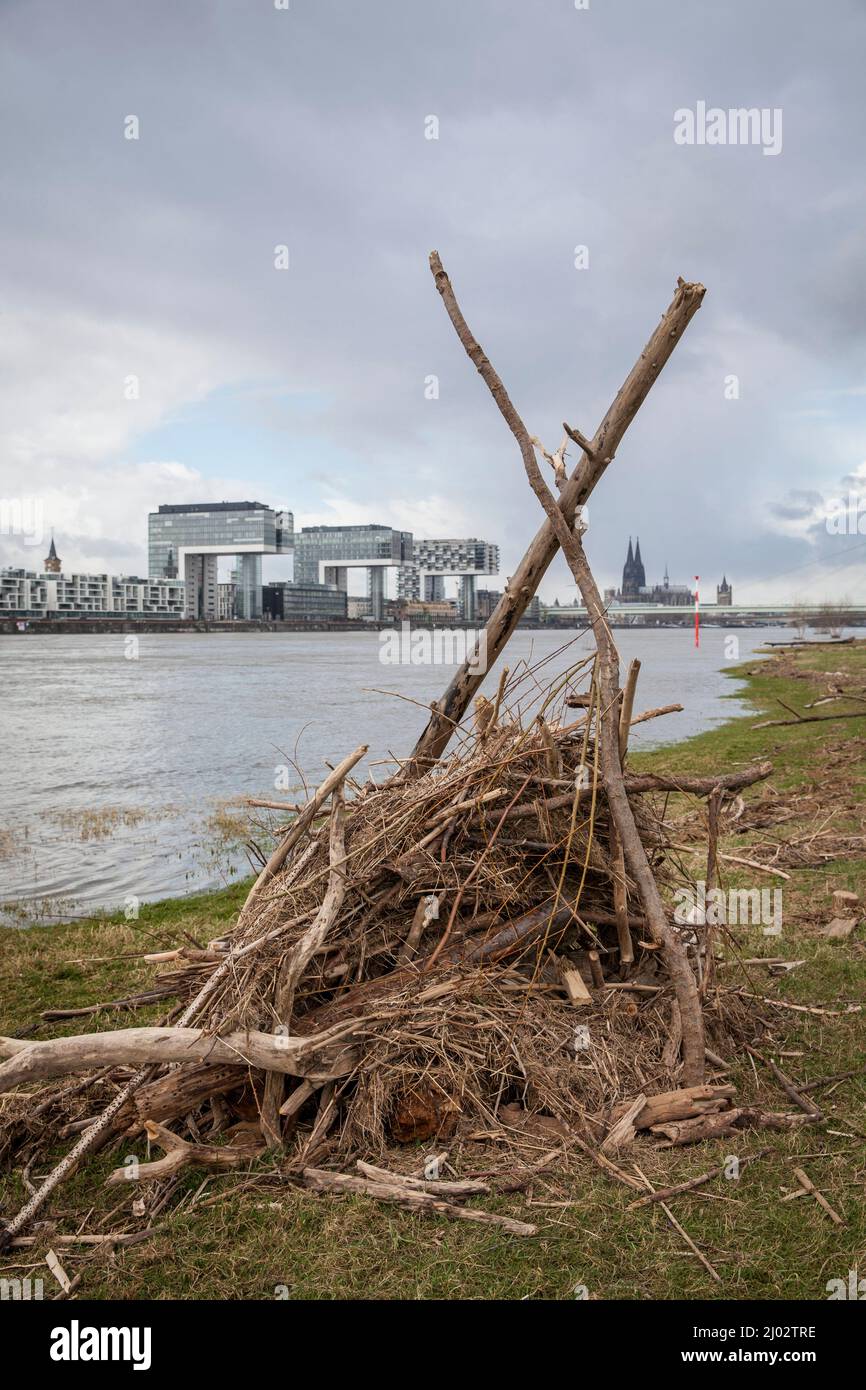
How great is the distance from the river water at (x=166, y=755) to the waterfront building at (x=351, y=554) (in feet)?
334

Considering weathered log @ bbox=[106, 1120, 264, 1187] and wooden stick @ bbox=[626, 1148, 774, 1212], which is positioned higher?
wooden stick @ bbox=[626, 1148, 774, 1212]

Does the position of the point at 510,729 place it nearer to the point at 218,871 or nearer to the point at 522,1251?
the point at 522,1251

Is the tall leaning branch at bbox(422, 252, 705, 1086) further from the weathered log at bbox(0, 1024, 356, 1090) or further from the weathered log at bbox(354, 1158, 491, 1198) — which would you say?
the weathered log at bbox(0, 1024, 356, 1090)

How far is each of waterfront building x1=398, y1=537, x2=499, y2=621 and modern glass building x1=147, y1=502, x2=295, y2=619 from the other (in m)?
30.1

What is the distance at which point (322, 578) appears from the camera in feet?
619

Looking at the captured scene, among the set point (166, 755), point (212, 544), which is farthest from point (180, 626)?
point (166, 755)

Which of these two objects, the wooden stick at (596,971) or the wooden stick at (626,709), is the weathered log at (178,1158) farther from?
the wooden stick at (626,709)

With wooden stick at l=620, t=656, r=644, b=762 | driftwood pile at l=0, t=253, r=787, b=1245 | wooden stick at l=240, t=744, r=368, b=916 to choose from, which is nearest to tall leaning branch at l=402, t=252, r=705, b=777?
driftwood pile at l=0, t=253, r=787, b=1245

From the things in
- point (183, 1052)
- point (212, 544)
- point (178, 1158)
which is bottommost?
point (178, 1158)

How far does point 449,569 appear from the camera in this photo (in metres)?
140

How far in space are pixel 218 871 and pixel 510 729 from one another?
29.6ft

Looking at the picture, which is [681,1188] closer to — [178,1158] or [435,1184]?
[435,1184]

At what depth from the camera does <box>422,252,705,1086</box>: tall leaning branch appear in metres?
5.26

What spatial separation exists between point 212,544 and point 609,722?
185 metres
